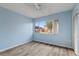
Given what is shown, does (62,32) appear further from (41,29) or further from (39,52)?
(39,52)

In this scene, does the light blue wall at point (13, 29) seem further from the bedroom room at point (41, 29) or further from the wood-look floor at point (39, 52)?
the wood-look floor at point (39, 52)

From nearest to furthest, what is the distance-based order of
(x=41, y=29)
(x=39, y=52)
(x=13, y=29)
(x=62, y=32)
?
(x=39, y=52)
(x=13, y=29)
(x=62, y=32)
(x=41, y=29)

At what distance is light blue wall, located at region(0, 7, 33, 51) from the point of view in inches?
107

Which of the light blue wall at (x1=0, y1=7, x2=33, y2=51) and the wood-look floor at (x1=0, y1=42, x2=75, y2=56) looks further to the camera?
the light blue wall at (x1=0, y1=7, x2=33, y2=51)

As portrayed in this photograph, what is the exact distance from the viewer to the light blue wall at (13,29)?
272 centimetres

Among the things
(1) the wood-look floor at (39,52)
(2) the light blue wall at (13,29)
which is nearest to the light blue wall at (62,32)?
(1) the wood-look floor at (39,52)

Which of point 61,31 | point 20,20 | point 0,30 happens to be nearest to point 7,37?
point 0,30

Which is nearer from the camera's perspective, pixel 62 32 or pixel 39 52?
pixel 39 52

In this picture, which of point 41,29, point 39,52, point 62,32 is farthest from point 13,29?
point 62,32

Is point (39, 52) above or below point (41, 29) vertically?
below

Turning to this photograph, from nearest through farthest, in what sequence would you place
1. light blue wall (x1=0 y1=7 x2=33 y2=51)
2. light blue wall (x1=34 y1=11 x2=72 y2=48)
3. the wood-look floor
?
the wood-look floor, light blue wall (x1=0 y1=7 x2=33 y2=51), light blue wall (x1=34 y1=11 x2=72 y2=48)

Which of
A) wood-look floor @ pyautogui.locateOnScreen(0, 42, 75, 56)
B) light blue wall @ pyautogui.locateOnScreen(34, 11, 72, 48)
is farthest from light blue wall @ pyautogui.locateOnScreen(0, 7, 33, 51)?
light blue wall @ pyautogui.locateOnScreen(34, 11, 72, 48)

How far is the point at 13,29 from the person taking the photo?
10.4ft

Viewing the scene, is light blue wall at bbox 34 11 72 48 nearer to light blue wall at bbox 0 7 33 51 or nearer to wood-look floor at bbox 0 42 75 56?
wood-look floor at bbox 0 42 75 56
